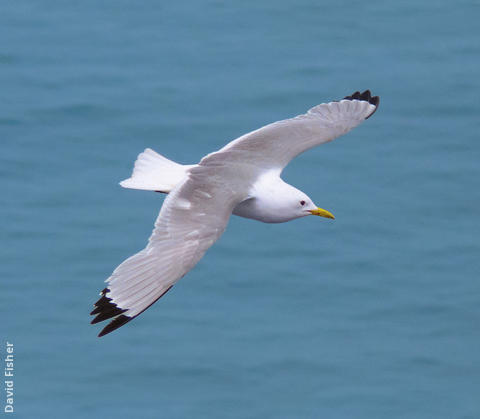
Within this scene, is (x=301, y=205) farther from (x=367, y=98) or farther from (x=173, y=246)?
(x=367, y=98)

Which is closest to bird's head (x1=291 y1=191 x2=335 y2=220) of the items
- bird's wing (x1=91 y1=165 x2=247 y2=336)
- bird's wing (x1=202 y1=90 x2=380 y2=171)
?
bird's wing (x1=202 y1=90 x2=380 y2=171)

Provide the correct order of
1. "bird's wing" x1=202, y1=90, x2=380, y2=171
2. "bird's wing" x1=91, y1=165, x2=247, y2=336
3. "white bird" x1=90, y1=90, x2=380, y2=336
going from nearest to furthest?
"bird's wing" x1=91, y1=165, x2=247, y2=336 → "white bird" x1=90, y1=90, x2=380, y2=336 → "bird's wing" x1=202, y1=90, x2=380, y2=171

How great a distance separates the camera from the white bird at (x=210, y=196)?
713cm

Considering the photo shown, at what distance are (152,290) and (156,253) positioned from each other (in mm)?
331

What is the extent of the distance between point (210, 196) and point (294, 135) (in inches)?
52.5

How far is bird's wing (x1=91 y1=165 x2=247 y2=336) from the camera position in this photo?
23.0 ft

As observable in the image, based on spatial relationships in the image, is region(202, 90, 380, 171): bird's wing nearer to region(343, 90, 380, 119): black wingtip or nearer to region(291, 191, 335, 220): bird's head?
region(343, 90, 380, 119): black wingtip

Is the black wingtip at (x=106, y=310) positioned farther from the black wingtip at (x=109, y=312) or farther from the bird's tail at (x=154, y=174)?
the bird's tail at (x=154, y=174)

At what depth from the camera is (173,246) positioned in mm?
7465

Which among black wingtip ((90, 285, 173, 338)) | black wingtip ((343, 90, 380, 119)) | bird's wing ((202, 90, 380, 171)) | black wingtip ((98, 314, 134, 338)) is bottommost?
black wingtip ((98, 314, 134, 338))

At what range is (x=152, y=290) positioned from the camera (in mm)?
7125

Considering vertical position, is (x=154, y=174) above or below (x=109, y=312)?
above

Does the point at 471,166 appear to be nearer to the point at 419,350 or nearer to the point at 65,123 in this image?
the point at 419,350

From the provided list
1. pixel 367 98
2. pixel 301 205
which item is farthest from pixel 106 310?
pixel 367 98
